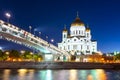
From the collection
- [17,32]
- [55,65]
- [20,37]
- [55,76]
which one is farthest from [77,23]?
[55,76]

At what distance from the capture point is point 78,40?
154 metres

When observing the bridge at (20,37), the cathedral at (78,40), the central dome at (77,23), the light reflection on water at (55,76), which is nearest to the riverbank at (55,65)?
the bridge at (20,37)

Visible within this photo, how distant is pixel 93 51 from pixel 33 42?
80.3 metres

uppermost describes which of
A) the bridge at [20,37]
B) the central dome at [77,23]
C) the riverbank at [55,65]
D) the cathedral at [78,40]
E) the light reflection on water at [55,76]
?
the central dome at [77,23]

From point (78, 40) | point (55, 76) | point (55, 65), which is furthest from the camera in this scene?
point (78, 40)

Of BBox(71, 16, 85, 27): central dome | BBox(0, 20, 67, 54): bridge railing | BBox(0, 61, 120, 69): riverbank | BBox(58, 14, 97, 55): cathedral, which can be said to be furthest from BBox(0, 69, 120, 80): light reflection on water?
BBox(71, 16, 85, 27): central dome

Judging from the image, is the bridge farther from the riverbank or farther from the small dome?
the small dome

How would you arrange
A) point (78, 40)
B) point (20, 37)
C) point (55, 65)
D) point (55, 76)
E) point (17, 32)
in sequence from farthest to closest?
point (78, 40)
point (55, 65)
point (20, 37)
point (17, 32)
point (55, 76)

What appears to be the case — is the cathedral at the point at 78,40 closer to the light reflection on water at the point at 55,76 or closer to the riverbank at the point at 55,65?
the riverbank at the point at 55,65

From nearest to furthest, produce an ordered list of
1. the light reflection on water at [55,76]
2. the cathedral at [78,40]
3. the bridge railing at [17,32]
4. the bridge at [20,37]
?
the light reflection on water at [55,76]
the bridge railing at [17,32]
the bridge at [20,37]
the cathedral at [78,40]

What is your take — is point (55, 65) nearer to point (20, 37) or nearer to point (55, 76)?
point (20, 37)

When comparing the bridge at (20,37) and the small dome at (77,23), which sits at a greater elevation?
the small dome at (77,23)

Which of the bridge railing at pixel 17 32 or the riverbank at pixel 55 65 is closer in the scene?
the bridge railing at pixel 17 32

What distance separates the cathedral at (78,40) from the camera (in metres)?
154
